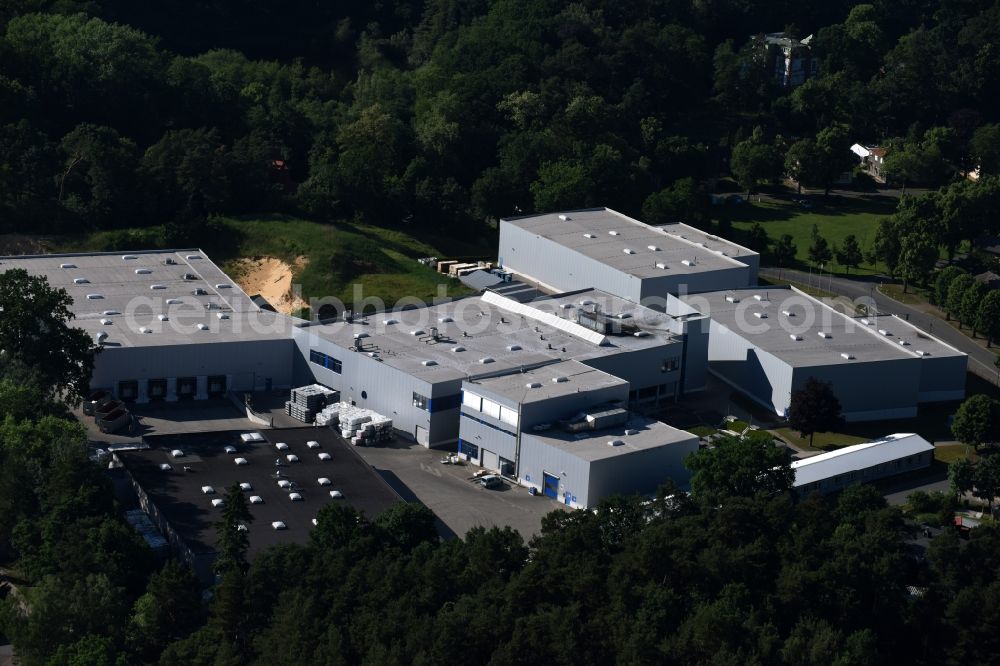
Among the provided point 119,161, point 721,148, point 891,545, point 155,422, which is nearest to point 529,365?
point 155,422

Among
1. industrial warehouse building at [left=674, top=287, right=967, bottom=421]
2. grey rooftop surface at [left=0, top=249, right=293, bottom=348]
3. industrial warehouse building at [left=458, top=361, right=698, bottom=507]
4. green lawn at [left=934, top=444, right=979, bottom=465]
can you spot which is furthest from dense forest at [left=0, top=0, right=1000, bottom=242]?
green lawn at [left=934, top=444, right=979, bottom=465]

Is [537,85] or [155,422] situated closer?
[155,422]

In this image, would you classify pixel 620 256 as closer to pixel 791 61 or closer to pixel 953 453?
pixel 953 453

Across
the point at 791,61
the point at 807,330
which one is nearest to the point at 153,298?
the point at 807,330

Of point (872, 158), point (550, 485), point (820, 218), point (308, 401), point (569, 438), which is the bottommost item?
point (550, 485)

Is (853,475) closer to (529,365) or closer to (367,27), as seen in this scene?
(529,365)
